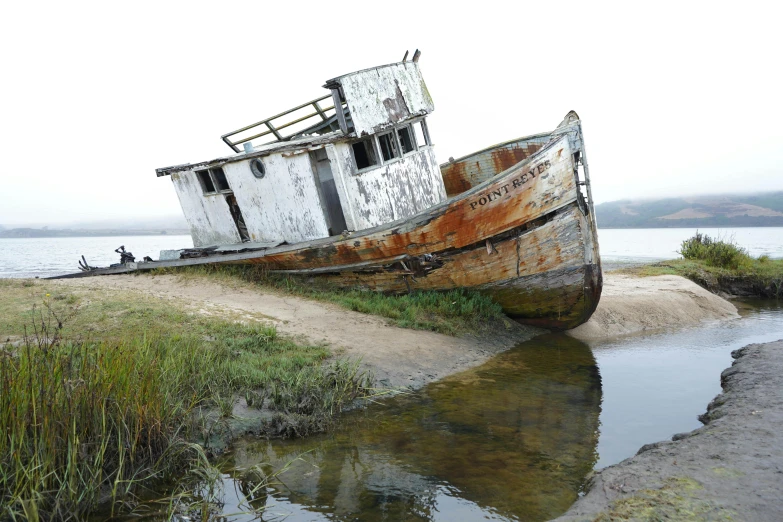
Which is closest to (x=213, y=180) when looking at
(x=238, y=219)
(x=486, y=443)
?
(x=238, y=219)

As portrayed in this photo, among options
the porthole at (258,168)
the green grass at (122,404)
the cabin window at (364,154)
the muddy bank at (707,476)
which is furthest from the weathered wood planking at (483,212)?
the muddy bank at (707,476)

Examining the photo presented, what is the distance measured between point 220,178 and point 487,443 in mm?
8877

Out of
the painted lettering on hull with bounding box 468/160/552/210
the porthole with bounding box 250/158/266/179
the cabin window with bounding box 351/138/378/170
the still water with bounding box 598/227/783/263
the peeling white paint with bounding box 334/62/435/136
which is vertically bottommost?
the still water with bounding box 598/227/783/263

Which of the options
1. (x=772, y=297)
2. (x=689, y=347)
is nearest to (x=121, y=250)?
(x=689, y=347)

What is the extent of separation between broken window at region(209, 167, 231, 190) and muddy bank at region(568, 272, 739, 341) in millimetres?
7536

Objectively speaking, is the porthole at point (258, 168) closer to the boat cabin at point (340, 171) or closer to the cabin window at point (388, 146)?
the boat cabin at point (340, 171)

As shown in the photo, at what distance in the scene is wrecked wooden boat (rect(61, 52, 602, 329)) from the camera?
28.7 feet

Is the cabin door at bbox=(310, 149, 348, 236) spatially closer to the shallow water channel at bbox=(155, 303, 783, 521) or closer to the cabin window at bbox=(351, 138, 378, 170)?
the cabin window at bbox=(351, 138, 378, 170)

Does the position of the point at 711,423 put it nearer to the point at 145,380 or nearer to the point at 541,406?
the point at 541,406

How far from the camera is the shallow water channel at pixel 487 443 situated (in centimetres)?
382

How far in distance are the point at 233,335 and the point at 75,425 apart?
146 inches

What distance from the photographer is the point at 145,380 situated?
13.8 ft

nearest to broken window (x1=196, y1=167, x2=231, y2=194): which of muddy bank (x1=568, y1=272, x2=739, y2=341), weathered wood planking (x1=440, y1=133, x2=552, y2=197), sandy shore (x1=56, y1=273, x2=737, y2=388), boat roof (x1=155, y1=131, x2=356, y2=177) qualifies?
boat roof (x1=155, y1=131, x2=356, y2=177)

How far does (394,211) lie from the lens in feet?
34.3
